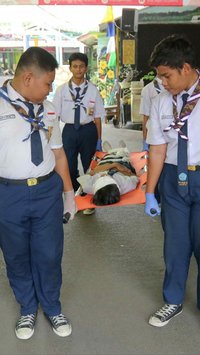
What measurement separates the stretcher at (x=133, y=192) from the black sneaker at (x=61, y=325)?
90 cm

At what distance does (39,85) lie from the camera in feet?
5.44

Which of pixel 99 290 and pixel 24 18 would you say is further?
pixel 24 18

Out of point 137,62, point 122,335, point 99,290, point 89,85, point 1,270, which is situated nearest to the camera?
point 122,335

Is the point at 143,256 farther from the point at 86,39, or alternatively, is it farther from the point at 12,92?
the point at 86,39

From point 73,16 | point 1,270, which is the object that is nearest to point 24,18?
point 73,16

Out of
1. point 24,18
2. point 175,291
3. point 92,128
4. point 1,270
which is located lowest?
point 1,270

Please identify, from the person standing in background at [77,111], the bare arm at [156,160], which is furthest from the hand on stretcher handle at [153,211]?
the person standing in background at [77,111]

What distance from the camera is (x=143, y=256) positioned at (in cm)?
274

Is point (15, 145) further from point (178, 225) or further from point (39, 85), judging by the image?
point (178, 225)

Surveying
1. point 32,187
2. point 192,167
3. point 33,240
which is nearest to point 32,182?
point 32,187

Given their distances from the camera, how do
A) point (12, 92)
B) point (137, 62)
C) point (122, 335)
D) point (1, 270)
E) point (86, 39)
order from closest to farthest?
point (12, 92)
point (122, 335)
point (1, 270)
point (137, 62)
point (86, 39)

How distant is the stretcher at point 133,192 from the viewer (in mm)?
2807

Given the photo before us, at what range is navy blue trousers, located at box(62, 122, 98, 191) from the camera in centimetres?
344

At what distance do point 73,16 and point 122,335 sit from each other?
1087 centimetres
